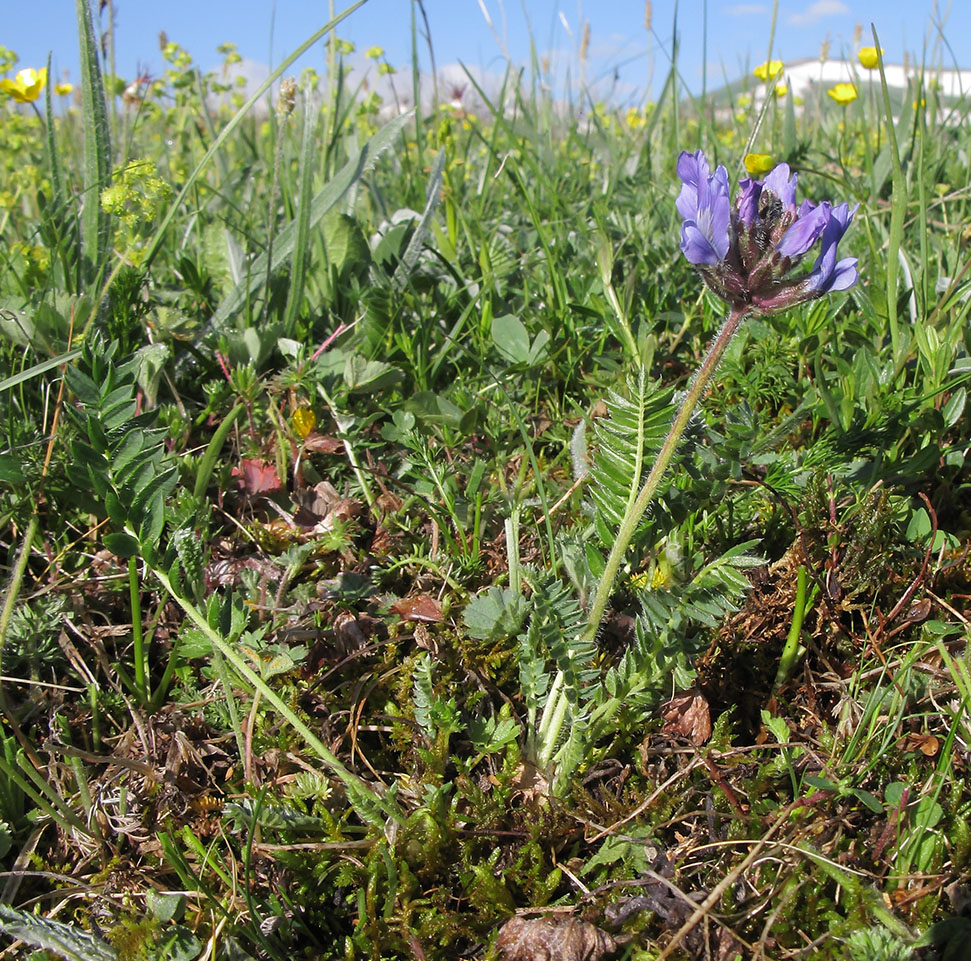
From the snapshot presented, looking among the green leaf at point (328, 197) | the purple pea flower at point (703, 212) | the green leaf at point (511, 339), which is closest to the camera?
the purple pea flower at point (703, 212)

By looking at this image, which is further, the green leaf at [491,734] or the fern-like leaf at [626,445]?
the green leaf at [491,734]

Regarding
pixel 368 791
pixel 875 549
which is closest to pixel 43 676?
pixel 368 791

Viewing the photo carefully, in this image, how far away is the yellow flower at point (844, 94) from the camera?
17.1 ft

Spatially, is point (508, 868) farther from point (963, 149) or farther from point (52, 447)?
point (963, 149)

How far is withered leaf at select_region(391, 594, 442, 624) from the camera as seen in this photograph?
6.13 ft

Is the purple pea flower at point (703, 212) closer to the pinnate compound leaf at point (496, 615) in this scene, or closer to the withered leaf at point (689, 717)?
the pinnate compound leaf at point (496, 615)

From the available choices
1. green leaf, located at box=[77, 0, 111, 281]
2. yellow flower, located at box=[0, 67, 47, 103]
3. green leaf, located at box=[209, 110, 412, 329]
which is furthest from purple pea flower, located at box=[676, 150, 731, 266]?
yellow flower, located at box=[0, 67, 47, 103]

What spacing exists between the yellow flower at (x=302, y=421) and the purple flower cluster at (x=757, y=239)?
50.3 inches

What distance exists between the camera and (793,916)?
4.57 ft

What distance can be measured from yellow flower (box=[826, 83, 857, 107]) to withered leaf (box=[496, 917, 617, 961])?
17.4ft

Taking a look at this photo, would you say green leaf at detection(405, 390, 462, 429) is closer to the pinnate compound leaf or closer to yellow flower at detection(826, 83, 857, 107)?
the pinnate compound leaf

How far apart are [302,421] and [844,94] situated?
459 centimetres

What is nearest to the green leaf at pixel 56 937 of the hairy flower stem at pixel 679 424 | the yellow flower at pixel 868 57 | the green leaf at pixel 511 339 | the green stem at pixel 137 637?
the green stem at pixel 137 637

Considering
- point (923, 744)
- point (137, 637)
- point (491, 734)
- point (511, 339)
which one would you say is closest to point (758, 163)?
point (511, 339)
